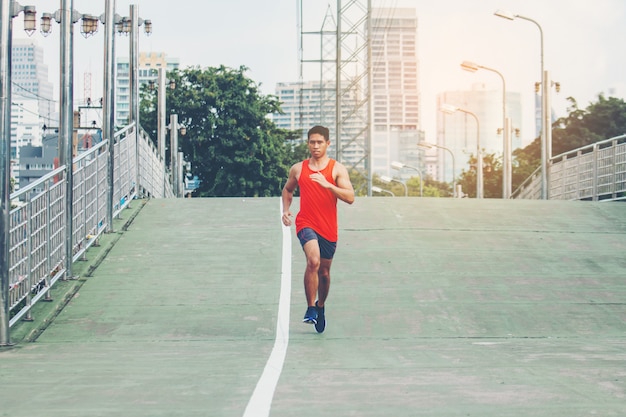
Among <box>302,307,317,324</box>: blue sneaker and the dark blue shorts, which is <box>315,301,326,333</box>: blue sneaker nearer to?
<box>302,307,317,324</box>: blue sneaker

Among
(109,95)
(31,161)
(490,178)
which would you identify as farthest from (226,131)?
(31,161)

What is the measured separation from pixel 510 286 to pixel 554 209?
22.5ft

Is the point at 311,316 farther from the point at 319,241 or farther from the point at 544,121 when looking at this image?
the point at 544,121

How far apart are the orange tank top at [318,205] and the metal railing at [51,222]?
278 centimetres

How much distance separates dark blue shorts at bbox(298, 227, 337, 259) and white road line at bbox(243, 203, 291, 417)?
850 millimetres

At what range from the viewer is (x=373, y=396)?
19.8ft

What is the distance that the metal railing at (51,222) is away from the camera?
33.5 ft

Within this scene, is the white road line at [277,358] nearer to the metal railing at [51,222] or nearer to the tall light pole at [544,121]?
the metal railing at [51,222]

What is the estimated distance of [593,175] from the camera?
2602 centimetres

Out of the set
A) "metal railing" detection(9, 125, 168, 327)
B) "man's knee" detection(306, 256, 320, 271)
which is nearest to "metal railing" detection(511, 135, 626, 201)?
"metal railing" detection(9, 125, 168, 327)

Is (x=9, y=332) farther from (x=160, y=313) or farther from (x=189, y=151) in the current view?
(x=189, y=151)

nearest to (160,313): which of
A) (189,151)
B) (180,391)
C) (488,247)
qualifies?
(180,391)

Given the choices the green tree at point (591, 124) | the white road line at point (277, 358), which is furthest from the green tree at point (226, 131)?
the white road line at point (277, 358)

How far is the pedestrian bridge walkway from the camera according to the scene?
6.07 m
